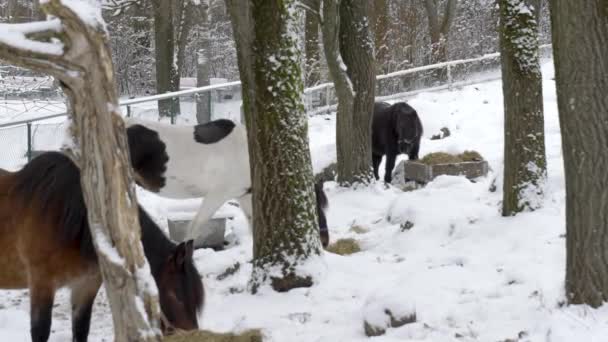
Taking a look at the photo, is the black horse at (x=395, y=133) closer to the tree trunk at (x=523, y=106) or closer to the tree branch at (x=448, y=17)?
the tree trunk at (x=523, y=106)

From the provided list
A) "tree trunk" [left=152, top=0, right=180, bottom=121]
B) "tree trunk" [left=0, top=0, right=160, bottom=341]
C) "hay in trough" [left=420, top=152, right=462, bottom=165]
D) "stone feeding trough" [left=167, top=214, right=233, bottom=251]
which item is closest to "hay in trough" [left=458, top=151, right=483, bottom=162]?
"hay in trough" [left=420, top=152, right=462, bottom=165]

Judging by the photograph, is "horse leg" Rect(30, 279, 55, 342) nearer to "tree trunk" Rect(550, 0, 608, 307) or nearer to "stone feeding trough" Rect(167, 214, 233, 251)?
"tree trunk" Rect(550, 0, 608, 307)

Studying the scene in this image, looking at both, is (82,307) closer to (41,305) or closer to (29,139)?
(41,305)

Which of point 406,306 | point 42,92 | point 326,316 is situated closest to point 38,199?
point 326,316

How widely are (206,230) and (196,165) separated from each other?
0.76 metres

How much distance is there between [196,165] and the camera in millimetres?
7969

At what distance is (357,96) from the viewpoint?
1052cm

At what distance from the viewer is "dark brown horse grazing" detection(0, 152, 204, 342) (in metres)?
4.43

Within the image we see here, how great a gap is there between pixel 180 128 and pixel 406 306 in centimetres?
427

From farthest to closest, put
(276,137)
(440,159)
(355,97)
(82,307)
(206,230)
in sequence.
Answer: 1. (440,159)
2. (355,97)
3. (206,230)
4. (276,137)
5. (82,307)

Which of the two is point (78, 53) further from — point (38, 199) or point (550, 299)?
point (550, 299)

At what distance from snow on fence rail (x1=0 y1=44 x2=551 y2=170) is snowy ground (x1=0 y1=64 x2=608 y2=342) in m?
2.09

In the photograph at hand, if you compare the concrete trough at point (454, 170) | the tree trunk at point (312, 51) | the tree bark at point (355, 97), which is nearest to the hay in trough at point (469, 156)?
the concrete trough at point (454, 170)

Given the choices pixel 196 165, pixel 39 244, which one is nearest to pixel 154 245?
pixel 39 244
